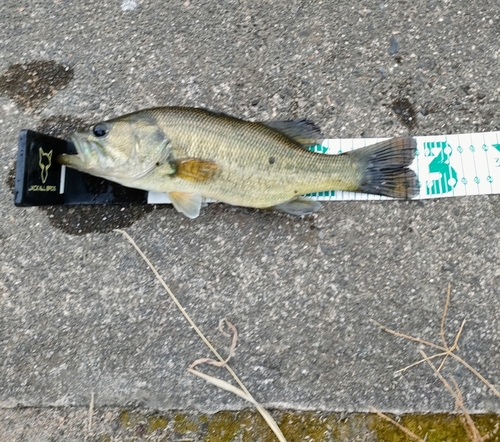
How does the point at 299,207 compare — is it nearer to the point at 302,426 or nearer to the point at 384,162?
the point at 384,162

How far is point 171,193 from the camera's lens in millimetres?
2812

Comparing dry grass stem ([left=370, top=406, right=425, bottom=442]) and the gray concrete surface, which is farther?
the gray concrete surface

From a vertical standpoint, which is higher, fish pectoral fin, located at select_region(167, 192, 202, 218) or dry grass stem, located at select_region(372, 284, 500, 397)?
fish pectoral fin, located at select_region(167, 192, 202, 218)

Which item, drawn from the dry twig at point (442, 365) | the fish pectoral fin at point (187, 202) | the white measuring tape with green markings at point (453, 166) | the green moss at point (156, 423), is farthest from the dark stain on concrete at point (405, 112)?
the green moss at point (156, 423)

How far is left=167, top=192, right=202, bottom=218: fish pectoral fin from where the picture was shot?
2.80m

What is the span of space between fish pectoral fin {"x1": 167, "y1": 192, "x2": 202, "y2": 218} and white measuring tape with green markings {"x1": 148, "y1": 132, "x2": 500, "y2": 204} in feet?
0.66

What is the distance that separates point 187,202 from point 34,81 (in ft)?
4.82

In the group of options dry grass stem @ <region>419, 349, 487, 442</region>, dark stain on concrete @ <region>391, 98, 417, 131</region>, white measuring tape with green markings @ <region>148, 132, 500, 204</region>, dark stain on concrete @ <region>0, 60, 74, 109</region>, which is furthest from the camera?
dark stain on concrete @ <region>0, 60, 74, 109</region>

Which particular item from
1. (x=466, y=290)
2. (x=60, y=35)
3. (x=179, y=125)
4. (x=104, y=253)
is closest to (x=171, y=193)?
(x=179, y=125)

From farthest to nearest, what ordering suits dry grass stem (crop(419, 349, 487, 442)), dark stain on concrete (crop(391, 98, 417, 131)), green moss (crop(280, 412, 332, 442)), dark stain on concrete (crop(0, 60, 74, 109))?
1. dark stain on concrete (crop(0, 60, 74, 109))
2. dark stain on concrete (crop(391, 98, 417, 131))
3. green moss (crop(280, 412, 332, 442))
4. dry grass stem (crop(419, 349, 487, 442))

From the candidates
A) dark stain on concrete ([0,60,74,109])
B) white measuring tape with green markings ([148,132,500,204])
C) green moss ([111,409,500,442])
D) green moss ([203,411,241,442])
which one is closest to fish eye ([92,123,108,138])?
white measuring tape with green markings ([148,132,500,204])

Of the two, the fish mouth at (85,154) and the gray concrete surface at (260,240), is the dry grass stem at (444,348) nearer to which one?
the gray concrete surface at (260,240)

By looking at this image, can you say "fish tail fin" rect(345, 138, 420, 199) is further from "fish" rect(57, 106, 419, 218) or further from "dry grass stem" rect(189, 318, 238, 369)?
"dry grass stem" rect(189, 318, 238, 369)

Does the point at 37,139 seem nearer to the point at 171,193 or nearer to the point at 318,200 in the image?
the point at 171,193
